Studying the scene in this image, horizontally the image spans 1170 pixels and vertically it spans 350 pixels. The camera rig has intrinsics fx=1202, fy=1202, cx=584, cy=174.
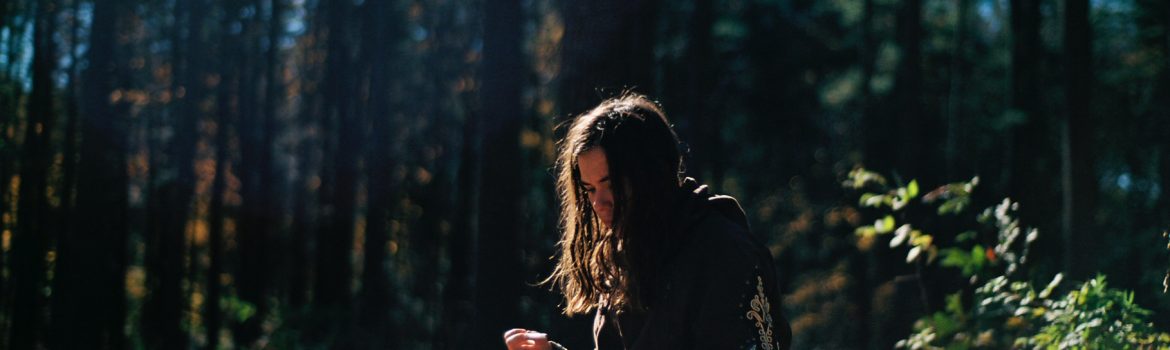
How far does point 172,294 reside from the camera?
22.5 meters

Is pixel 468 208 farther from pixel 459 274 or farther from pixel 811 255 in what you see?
pixel 811 255

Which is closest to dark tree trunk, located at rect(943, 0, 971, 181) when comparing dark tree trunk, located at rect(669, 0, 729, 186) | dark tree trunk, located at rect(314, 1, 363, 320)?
dark tree trunk, located at rect(669, 0, 729, 186)

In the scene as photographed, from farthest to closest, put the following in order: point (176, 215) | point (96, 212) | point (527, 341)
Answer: point (176, 215), point (96, 212), point (527, 341)

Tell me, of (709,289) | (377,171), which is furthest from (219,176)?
(709,289)

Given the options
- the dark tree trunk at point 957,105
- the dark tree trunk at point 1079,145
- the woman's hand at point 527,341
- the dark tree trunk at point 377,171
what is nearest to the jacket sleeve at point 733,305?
the woman's hand at point 527,341

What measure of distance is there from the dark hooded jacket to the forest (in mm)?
2638

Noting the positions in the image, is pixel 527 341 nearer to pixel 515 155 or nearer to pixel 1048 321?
pixel 1048 321

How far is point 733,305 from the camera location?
10.6ft

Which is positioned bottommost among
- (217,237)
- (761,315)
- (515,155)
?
(217,237)

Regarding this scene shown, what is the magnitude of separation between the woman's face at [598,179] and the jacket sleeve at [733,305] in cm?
40

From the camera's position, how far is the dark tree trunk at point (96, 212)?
18.1 m

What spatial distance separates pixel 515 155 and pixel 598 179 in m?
7.26

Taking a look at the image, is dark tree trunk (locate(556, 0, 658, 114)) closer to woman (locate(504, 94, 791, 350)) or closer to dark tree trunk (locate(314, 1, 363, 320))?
woman (locate(504, 94, 791, 350))

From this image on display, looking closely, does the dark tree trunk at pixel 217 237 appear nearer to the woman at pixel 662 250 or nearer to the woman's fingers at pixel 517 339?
the woman's fingers at pixel 517 339
